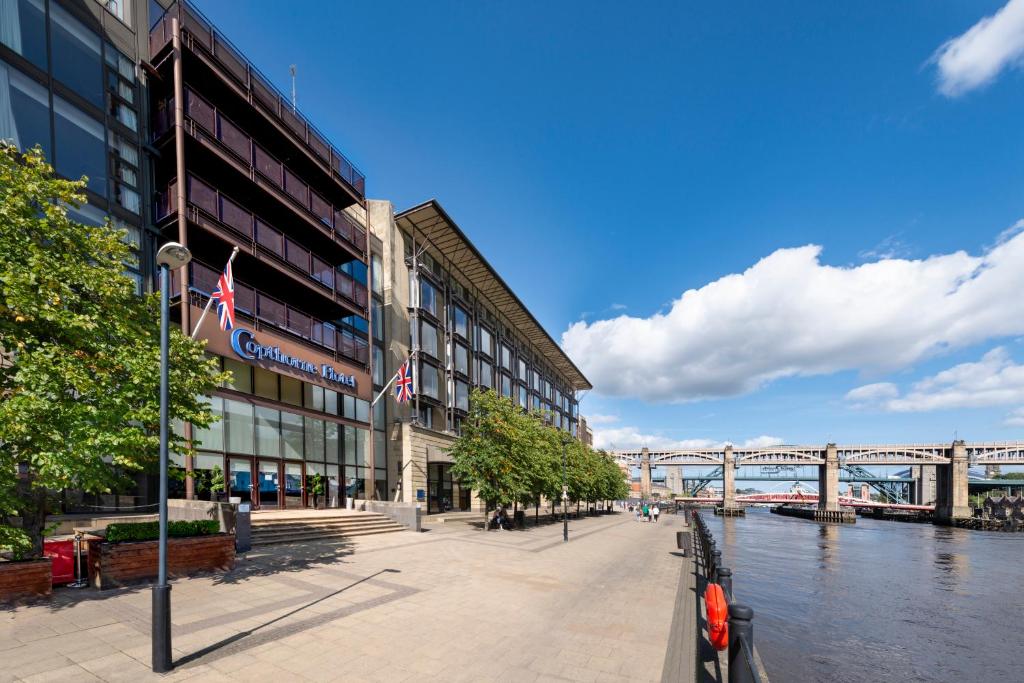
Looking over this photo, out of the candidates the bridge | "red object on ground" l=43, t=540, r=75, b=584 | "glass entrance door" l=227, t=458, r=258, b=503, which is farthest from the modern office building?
the bridge

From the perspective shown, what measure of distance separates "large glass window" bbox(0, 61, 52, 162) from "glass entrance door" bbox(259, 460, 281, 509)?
609 inches

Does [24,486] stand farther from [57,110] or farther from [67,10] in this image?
[67,10]

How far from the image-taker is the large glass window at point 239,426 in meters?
22.1

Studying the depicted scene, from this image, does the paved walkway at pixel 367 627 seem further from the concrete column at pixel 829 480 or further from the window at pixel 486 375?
the concrete column at pixel 829 480

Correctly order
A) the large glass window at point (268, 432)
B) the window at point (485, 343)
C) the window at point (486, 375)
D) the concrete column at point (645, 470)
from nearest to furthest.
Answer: the large glass window at point (268, 432) → the window at point (486, 375) → the window at point (485, 343) → the concrete column at point (645, 470)

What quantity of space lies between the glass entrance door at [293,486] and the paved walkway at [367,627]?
10268 mm

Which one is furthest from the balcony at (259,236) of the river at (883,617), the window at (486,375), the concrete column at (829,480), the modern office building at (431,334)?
the concrete column at (829,480)

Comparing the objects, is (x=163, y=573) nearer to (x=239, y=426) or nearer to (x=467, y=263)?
(x=239, y=426)

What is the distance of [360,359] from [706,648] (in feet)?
84.1

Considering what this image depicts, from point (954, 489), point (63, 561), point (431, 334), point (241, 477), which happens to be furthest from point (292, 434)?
point (954, 489)

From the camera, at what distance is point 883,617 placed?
17.6 metres

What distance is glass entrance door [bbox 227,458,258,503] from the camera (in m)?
22.0

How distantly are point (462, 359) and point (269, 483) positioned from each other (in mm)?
22725

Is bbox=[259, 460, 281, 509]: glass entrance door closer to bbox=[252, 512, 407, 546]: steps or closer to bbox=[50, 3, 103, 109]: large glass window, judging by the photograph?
bbox=[252, 512, 407, 546]: steps
